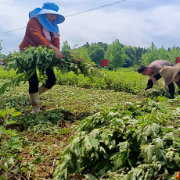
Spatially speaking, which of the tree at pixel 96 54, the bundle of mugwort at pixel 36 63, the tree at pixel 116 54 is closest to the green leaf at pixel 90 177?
the bundle of mugwort at pixel 36 63

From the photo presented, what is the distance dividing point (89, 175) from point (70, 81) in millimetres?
6480

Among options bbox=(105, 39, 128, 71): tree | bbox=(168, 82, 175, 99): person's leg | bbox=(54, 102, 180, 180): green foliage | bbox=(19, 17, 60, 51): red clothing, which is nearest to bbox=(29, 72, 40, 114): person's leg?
bbox=(19, 17, 60, 51): red clothing

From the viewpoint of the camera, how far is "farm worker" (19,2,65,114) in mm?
2953

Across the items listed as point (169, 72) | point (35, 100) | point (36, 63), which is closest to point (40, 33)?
point (36, 63)

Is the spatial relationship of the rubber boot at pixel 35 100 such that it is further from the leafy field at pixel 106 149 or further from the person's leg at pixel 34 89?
the leafy field at pixel 106 149

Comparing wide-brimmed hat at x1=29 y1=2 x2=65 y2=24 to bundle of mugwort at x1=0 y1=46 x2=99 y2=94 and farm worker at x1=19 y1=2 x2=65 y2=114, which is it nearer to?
farm worker at x1=19 y1=2 x2=65 y2=114

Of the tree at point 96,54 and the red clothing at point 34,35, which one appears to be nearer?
the red clothing at point 34,35

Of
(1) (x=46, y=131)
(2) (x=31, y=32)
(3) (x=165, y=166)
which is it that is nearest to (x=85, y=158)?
(3) (x=165, y=166)

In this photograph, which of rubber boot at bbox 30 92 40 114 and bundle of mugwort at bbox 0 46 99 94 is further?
rubber boot at bbox 30 92 40 114

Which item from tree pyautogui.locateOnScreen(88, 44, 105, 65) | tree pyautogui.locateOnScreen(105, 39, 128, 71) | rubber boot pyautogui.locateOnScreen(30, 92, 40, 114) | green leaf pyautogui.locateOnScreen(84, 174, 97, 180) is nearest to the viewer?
green leaf pyautogui.locateOnScreen(84, 174, 97, 180)

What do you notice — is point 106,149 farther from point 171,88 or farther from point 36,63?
point 171,88

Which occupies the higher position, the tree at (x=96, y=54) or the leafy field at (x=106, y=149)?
the tree at (x=96, y=54)

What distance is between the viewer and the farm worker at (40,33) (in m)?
2.95

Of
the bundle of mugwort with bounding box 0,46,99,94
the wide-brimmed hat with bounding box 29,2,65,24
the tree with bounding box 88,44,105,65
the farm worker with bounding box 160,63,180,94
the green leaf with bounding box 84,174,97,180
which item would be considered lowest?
the green leaf with bounding box 84,174,97,180
